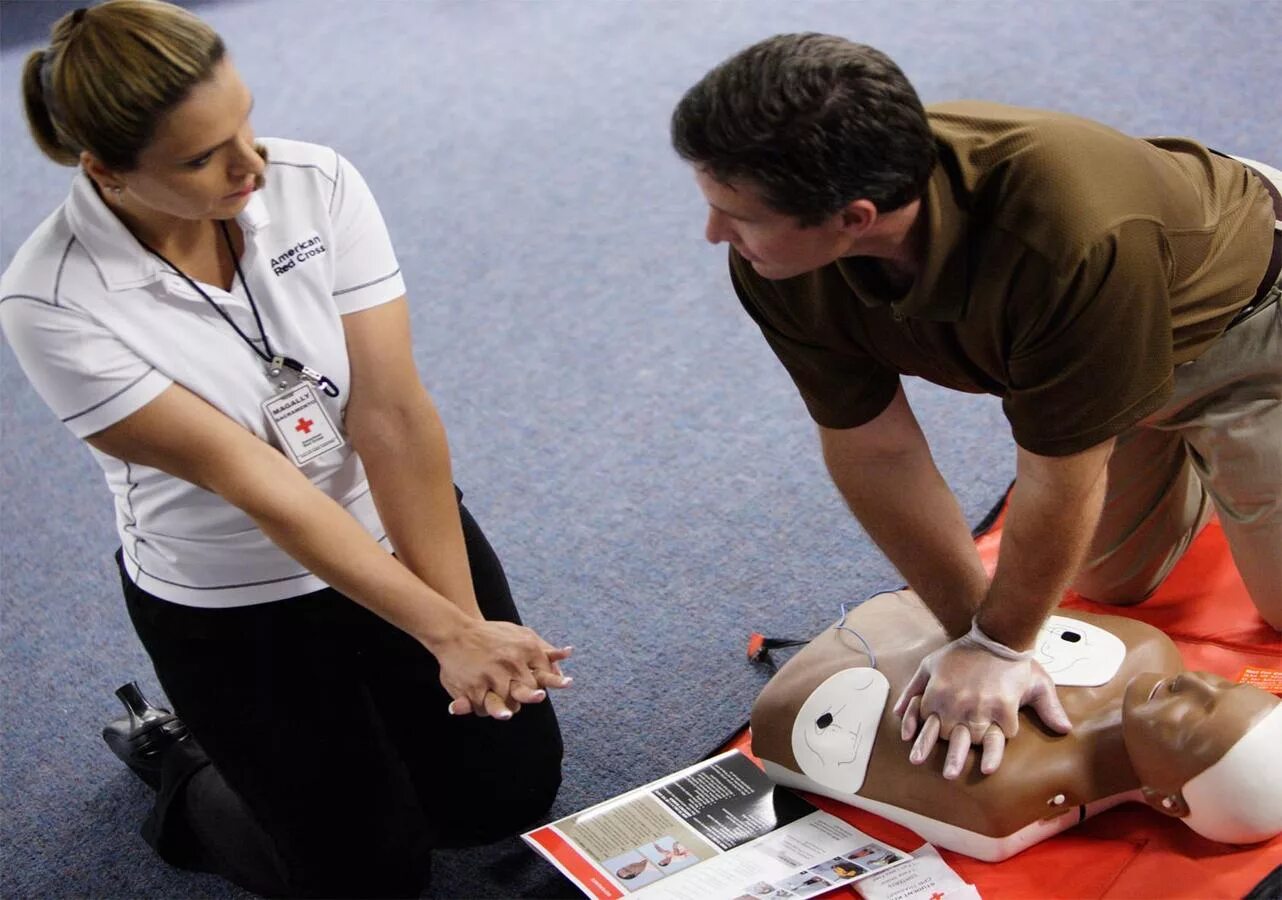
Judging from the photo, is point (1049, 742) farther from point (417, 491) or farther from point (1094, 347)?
point (417, 491)

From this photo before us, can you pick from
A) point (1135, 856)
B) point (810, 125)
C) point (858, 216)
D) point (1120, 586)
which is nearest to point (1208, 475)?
point (1120, 586)

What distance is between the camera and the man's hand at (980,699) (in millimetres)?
1682

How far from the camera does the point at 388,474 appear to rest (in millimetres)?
1836

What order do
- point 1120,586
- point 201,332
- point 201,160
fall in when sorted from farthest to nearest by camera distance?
point 1120,586 → point 201,332 → point 201,160

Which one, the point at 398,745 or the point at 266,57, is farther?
the point at 266,57

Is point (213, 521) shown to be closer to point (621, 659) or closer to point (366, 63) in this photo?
point (621, 659)

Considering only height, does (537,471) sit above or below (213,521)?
below

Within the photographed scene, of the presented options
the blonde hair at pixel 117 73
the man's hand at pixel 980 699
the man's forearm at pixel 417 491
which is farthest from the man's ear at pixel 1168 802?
the blonde hair at pixel 117 73

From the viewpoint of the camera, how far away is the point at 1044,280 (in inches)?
55.4

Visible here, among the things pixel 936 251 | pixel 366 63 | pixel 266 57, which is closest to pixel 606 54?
pixel 366 63

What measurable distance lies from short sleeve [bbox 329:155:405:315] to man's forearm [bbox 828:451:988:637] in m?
0.63

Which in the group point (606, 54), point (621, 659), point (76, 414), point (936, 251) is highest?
point (936, 251)

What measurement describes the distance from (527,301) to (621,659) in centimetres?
131

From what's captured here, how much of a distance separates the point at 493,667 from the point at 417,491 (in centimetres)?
27
